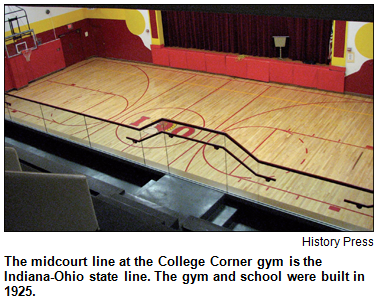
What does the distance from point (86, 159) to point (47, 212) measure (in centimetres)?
745

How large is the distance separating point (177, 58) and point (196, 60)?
93cm

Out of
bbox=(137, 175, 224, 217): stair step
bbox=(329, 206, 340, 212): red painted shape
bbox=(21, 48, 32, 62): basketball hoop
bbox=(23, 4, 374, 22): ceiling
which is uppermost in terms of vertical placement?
bbox=(23, 4, 374, 22): ceiling

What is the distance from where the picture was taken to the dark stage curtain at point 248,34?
14.6m

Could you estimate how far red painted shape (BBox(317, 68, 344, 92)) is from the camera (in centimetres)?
1409

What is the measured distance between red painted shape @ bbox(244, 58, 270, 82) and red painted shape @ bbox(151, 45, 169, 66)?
372cm

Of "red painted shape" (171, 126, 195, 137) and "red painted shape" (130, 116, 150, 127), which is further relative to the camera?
"red painted shape" (130, 116, 150, 127)

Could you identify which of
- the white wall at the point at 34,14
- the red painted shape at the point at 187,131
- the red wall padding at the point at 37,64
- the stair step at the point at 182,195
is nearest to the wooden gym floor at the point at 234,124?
the red painted shape at the point at 187,131

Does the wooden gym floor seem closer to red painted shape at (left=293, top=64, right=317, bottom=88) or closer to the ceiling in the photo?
red painted shape at (left=293, top=64, right=317, bottom=88)

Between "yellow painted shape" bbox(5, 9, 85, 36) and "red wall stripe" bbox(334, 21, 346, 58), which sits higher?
"yellow painted shape" bbox(5, 9, 85, 36)

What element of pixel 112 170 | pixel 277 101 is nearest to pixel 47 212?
pixel 112 170

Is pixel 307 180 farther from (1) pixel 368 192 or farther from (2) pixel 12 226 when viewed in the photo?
(2) pixel 12 226

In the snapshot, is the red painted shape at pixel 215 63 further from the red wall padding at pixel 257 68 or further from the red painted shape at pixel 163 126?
the red painted shape at pixel 163 126

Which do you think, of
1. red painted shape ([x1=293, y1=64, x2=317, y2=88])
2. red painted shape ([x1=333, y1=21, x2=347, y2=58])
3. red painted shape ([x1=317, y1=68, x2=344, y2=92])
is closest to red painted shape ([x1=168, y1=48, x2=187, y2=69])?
red painted shape ([x1=293, y1=64, x2=317, y2=88])

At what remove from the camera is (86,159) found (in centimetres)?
1003
